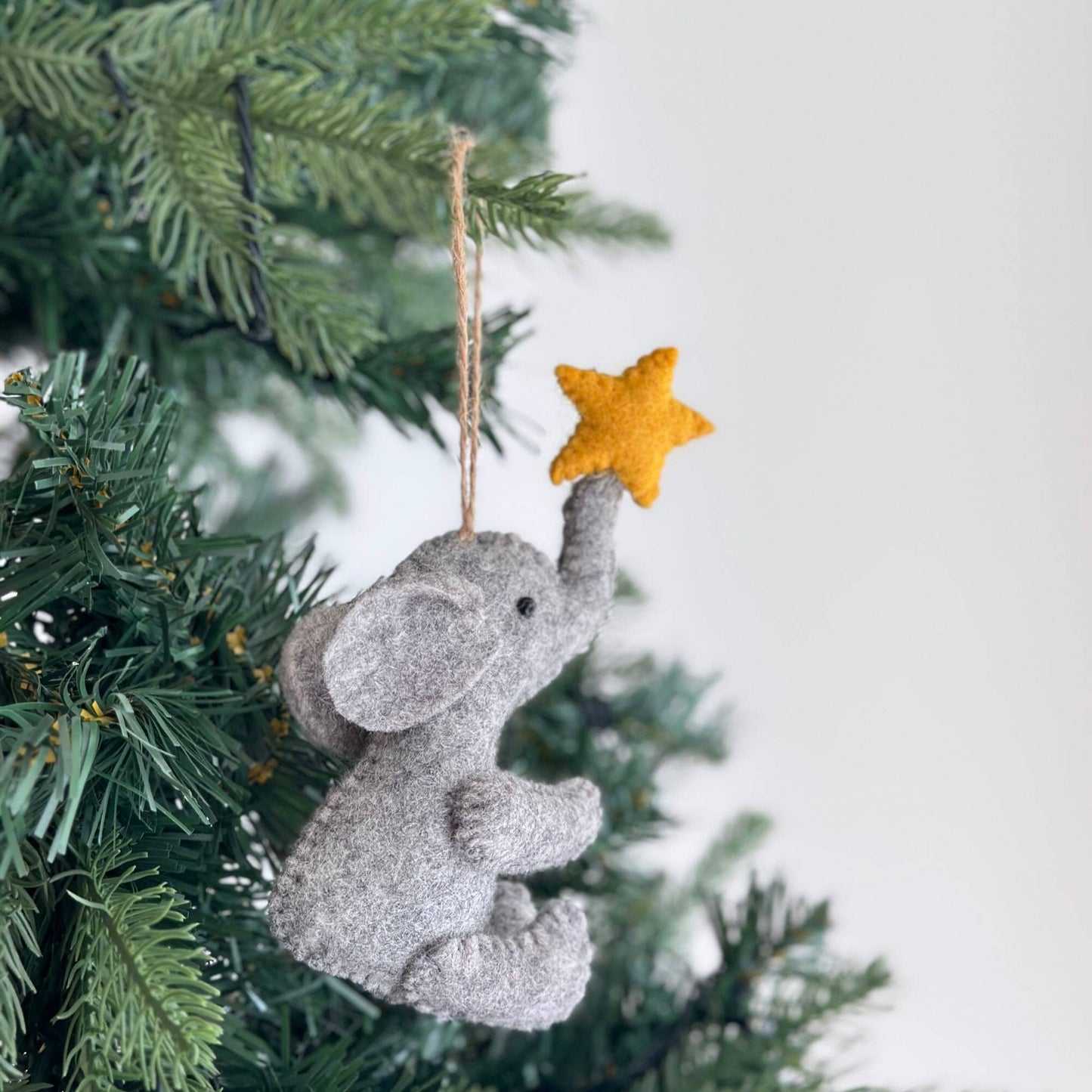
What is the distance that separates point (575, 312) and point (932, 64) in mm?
347

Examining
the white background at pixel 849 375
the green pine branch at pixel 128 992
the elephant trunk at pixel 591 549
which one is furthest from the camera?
the white background at pixel 849 375

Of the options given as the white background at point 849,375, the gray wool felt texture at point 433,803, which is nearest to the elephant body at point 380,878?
the gray wool felt texture at point 433,803

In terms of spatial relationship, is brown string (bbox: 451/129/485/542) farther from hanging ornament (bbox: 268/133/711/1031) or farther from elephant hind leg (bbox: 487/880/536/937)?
elephant hind leg (bbox: 487/880/536/937)

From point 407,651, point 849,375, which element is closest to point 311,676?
point 407,651

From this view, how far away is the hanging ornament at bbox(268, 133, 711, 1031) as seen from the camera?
31 cm

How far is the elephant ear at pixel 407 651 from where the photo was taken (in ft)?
1.01

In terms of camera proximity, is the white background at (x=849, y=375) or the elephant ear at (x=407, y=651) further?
the white background at (x=849, y=375)

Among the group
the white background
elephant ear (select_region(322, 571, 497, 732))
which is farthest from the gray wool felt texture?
the white background

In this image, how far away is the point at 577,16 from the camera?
62cm

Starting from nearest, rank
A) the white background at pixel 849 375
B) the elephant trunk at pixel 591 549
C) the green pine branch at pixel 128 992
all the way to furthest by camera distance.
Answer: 1. the green pine branch at pixel 128 992
2. the elephant trunk at pixel 591 549
3. the white background at pixel 849 375

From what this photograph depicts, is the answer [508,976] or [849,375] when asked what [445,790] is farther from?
[849,375]

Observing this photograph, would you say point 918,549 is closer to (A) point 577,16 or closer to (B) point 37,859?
(A) point 577,16

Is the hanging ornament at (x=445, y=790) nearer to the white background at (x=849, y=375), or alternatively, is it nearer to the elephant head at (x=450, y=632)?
the elephant head at (x=450, y=632)

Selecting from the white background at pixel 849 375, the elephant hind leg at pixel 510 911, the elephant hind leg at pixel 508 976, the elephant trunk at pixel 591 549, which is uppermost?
the white background at pixel 849 375
